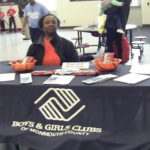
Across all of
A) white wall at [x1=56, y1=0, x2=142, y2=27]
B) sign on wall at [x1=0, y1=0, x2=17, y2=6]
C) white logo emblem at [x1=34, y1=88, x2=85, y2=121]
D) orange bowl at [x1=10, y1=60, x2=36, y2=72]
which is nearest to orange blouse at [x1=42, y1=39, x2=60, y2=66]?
orange bowl at [x1=10, y1=60, x2=36, y2=72]

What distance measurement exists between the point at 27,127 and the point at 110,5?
8.12 ft

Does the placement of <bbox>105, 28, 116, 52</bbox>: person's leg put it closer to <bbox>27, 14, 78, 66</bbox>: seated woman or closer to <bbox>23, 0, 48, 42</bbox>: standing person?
<bbox>23, 0, 48, 42</bbox>: standing person

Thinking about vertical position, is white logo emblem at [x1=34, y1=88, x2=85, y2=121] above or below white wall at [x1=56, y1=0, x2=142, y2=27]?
below

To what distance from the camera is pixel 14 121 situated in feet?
7.29

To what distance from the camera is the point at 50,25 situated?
2867 mm

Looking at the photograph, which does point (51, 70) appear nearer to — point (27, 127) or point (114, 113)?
point (27, 127)

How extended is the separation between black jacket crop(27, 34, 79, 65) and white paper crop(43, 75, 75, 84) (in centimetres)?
63

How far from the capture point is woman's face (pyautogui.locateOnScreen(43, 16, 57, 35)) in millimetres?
2869

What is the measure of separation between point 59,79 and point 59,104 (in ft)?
0.59

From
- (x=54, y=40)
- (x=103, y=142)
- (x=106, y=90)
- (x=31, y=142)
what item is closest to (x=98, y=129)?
(x=103, y=142)

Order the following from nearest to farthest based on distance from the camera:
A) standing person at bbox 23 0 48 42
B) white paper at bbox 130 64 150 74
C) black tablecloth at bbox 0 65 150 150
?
black tablecloth at bbox 0 65 150 150 → white paper at bbox 130 64 150 74 → standing person at bbox 23 0 48 42

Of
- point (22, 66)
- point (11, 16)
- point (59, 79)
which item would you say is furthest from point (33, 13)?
point (11, 16)

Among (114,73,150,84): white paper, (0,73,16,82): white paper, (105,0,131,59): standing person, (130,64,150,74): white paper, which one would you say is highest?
(105,0,131,59): standing person

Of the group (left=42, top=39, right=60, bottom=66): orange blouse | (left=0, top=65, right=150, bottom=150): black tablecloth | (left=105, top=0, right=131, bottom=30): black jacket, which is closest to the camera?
(left=0, top=65, right=150, bottom=150): black tablecloth
